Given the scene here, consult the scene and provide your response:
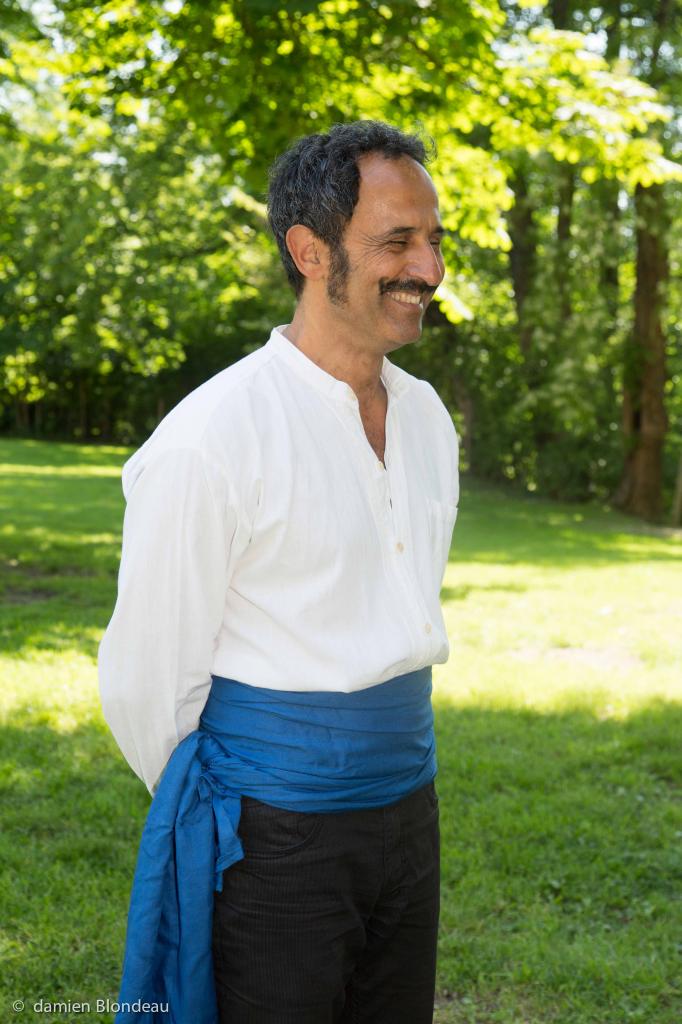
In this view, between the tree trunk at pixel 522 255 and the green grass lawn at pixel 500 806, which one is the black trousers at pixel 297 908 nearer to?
the green grass lawn at pixel 500 806

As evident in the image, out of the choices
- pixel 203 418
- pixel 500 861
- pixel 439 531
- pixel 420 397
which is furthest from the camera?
pixel 500 861

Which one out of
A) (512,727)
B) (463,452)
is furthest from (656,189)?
(512,727)

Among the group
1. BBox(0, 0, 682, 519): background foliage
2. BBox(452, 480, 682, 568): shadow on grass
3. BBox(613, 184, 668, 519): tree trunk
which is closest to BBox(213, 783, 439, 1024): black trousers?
BBox(0, 0, 682, 519): background foliage

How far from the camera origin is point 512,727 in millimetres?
6348

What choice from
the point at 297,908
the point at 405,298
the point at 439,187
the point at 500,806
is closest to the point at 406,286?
the point at 405,298

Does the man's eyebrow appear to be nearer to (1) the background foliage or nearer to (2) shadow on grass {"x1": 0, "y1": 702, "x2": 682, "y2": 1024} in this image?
(2) shadow on grass {"x1": 0, "y1": 702, "x2": 682, "y2": 1024}

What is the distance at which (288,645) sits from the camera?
6.73ft

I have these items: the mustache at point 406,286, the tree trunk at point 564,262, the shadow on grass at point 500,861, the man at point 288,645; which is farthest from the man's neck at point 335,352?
the tree trunk at point 564,262

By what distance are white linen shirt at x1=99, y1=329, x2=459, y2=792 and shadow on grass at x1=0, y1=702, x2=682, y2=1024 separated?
1.92 metres

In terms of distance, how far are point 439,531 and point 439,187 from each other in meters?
7.69

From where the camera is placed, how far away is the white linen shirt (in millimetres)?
1978

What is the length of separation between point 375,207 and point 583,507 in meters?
19.1

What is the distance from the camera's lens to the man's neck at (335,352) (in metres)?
2.22

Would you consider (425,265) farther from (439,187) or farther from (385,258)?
(439,187)
